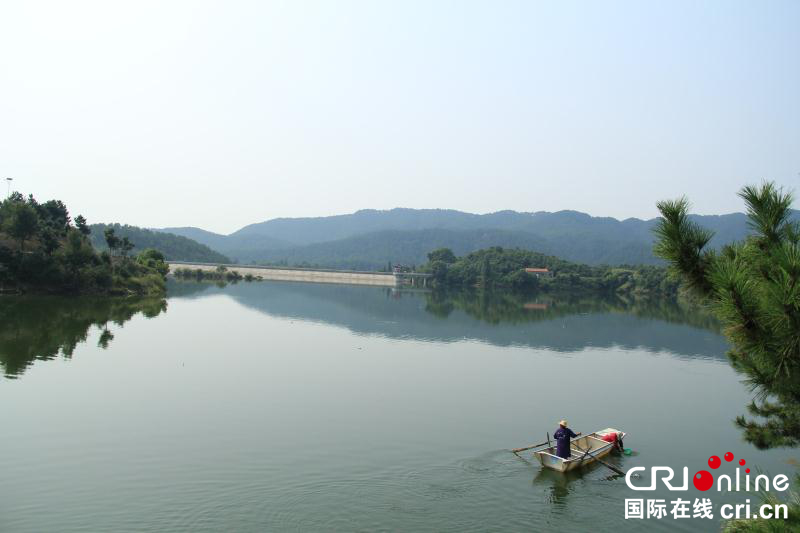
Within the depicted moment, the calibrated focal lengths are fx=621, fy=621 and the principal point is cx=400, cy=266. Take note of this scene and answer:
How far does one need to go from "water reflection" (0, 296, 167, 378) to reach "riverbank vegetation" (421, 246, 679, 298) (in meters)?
73.1

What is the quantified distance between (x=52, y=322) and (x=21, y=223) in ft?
80.3

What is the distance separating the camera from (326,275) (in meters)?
143

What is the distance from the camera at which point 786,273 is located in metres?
4.54

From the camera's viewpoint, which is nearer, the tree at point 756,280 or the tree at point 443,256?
the tree at point 756,280

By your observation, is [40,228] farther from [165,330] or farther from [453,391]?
[453,391]

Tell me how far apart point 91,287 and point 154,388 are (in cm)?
4365

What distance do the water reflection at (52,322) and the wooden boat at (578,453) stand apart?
1979cm

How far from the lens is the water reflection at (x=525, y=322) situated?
43531mm

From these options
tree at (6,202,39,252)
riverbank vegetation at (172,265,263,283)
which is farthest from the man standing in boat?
riverbank vegetation at (172,265,263,283)

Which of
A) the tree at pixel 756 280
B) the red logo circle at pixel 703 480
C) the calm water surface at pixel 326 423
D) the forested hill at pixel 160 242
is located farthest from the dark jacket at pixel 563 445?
the forested hill at pixel 160 242

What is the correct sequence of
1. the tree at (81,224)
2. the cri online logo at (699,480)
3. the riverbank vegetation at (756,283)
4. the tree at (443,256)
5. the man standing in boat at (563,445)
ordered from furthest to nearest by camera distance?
the tree at (443,256), the tree at (81,224), the man standing in boat at (563,445), the cri online logo at (699,480), the riverbank vegetation at (756,283)

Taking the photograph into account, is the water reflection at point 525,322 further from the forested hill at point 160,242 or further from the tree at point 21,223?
the forested hill at point 160,242

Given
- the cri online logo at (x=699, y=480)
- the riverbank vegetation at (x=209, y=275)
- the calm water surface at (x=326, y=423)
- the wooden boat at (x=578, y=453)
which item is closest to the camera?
the calm water surface at (x=326, y=423)

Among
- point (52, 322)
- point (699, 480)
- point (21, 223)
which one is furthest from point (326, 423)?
point (21, 223)
